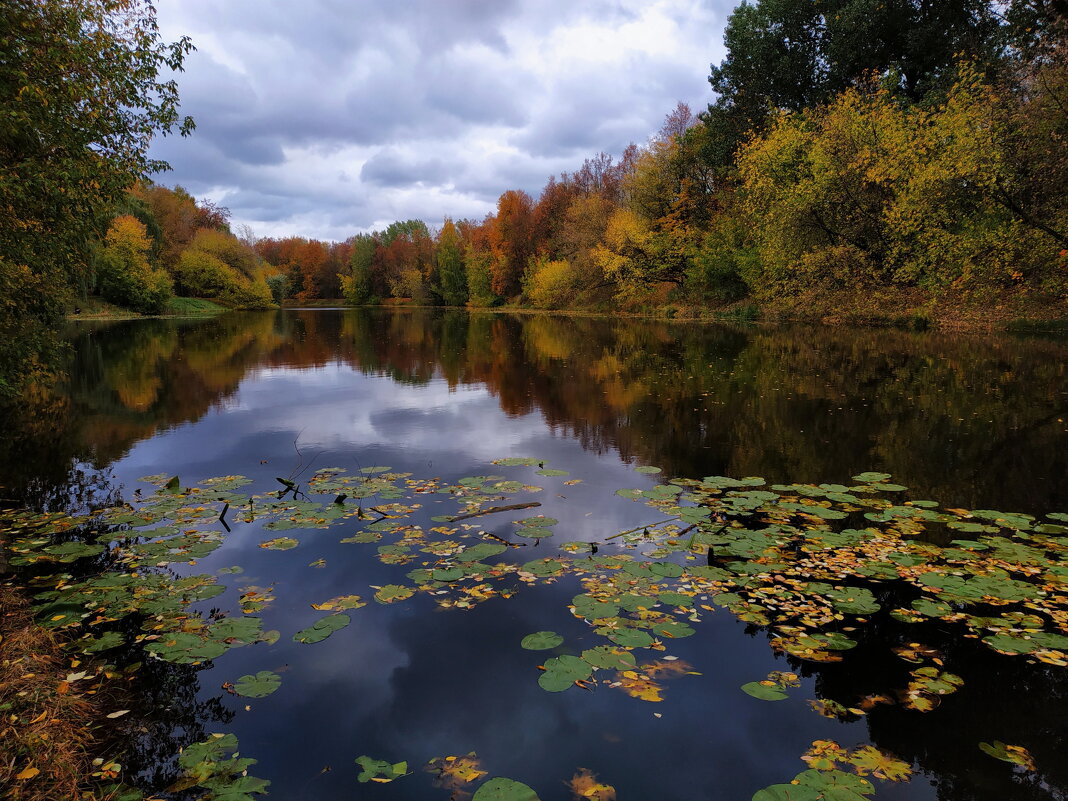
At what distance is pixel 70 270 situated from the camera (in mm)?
11203

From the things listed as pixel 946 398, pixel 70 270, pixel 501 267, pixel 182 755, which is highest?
pixel 501 267

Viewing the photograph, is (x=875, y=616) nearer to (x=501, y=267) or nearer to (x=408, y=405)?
(x=408, y=405)

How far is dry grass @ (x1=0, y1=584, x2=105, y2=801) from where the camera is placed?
11.1ft

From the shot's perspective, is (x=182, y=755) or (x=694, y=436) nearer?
(x=182, y=755)

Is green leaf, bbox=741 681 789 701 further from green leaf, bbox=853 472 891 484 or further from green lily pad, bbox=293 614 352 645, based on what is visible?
green leaf, bbox=853 472 891 484

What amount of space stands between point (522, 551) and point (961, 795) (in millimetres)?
4659

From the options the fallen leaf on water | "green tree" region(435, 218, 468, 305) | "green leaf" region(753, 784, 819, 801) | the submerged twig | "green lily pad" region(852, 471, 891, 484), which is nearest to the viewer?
Answer: "green leaf" region(753, 784, 819, 801)

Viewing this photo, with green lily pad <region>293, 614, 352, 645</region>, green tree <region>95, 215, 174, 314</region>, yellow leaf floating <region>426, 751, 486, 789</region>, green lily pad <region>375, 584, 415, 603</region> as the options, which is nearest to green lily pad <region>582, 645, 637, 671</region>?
yellow leaf floating <region>426, 751, 486, 789</region>

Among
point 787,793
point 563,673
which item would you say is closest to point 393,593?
point 563,673

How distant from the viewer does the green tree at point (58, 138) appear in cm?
857

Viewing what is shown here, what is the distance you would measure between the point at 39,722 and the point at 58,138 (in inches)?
364

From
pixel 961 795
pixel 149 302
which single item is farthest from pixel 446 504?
pixel 149 302

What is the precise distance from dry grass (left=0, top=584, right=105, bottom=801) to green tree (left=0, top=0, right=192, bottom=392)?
6522mm

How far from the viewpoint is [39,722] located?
3.88 meters
